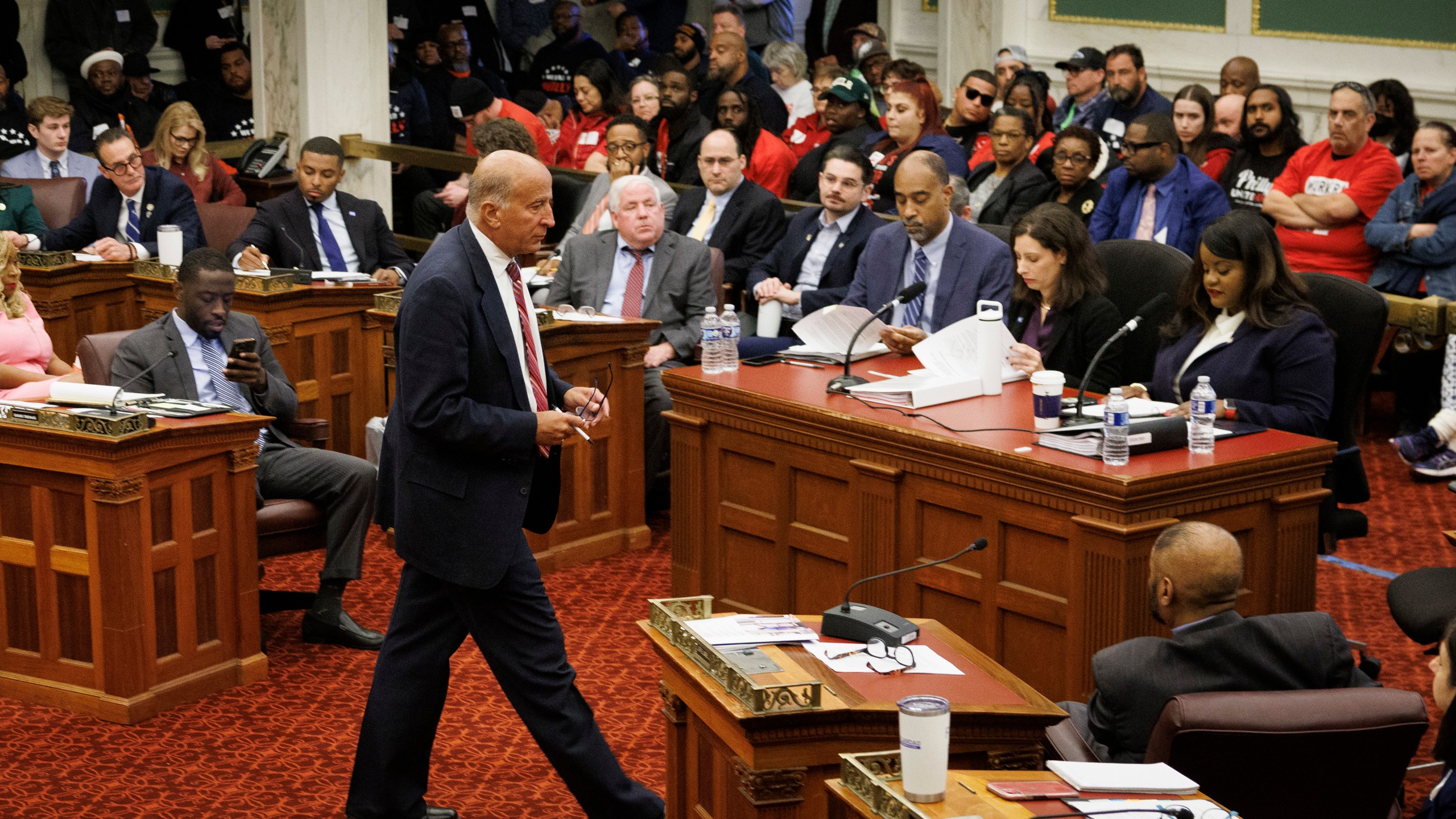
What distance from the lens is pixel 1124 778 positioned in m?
2.53

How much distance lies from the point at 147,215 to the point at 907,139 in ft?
11.8

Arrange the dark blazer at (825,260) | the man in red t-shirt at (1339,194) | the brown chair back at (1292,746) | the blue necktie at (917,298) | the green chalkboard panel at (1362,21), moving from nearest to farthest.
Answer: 1. the brown chair back at (1292,746)
2. the blue necktie at (917,298)
3. the dark blazer at (825,260)
4. the man in red t-shirt at (1339,194)
5. the green chalkboard panel at (1362,21)

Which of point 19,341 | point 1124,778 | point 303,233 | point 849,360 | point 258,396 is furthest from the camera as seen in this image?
point 303,233

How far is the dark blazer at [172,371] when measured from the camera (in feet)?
16.5

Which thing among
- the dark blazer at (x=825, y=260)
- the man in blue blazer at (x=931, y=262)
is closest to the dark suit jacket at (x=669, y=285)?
the dark blazer at (x=825, y=260)

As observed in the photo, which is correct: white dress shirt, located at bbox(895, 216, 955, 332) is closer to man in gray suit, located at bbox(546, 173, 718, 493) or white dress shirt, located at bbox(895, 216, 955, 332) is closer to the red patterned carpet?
man in gray suit, located at bbox(546, 173, 718, 493)

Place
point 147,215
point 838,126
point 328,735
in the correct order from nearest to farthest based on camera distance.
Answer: point 328,735 → point 147,215 → point 838,126

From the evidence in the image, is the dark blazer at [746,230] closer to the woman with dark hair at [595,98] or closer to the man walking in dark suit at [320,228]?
the man walking in dark suit at [320,228]

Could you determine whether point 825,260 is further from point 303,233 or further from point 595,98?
point 595,98

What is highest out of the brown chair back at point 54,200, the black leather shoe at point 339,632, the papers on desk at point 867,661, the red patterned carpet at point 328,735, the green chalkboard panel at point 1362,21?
the green chalkboard panel at point 1362,21

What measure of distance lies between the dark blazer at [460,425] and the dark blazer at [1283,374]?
206 centimetres

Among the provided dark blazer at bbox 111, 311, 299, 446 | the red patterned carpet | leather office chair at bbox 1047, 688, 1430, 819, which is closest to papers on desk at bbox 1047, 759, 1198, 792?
leather office chair at bbox 1047, 688, 1430, 819

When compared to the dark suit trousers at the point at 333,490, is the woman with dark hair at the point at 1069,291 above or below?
above

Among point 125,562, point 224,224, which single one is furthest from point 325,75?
point 125,562
